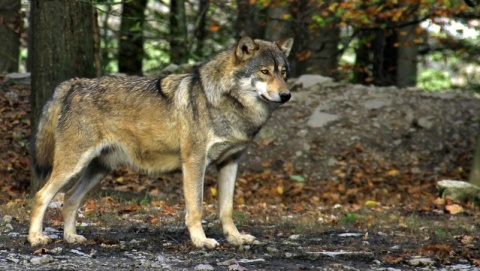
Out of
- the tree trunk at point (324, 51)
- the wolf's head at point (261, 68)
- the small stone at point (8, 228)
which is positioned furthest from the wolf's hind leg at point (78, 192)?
the tree trunk at point (324, 51)

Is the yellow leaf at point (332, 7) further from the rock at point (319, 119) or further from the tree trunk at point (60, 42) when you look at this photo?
the tree trunk at point (60, 42)

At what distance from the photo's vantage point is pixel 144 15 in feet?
66.1

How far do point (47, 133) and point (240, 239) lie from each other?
233 centimetres

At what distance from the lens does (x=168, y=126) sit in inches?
318

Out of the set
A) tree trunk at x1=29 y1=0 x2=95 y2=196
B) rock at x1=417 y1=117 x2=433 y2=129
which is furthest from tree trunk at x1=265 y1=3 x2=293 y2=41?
tree trunk at x1=29 y1=0 x2=95 y2=196

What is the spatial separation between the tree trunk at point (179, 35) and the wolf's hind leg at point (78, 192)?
950 centimetres

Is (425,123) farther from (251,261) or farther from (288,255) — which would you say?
(251,261)

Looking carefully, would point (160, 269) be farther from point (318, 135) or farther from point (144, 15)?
point (144, 15)

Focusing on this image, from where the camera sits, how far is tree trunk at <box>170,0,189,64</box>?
18.5m

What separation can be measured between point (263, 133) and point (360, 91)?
2708 mm

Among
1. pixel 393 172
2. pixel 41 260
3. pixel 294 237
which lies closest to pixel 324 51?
pixel 393 172

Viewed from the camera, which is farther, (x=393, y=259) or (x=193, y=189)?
(x=193, y=189)

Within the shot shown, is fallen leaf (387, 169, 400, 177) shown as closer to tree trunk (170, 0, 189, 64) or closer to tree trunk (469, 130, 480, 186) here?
tree trunk (469, 130, 480, 186)

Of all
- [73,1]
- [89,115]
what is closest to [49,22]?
[73,1]
